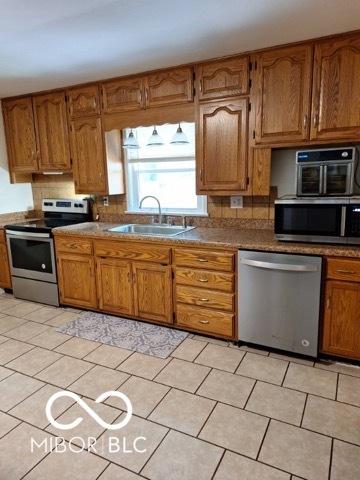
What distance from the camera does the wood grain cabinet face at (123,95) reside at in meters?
3.07

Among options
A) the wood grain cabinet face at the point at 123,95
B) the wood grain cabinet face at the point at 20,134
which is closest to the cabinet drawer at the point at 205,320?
the wood grain cabinet face at the point at 123,95

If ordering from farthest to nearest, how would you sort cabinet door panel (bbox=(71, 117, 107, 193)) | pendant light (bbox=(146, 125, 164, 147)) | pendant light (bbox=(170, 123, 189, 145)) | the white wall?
the white wall
cabinet door panel (bbox=(71, 117, 107, 193))
pendant light (bbox=(146, 125, 164, 147))
pendant light (bbox=(170, 123, 189, 145))

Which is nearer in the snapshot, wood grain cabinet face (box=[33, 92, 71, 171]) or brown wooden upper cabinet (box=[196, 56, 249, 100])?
brown wooden upper cabinet (box=[196, 56, 249, 100])

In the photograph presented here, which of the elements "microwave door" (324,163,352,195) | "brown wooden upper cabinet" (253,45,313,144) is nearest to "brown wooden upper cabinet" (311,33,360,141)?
"brown wooden upper cabinet" (253,45,313,144)

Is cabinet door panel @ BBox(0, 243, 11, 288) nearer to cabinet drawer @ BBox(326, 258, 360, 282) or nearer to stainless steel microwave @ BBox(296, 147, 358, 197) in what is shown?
stainless steel microwave @ BBox(296, 147, 358, 197)

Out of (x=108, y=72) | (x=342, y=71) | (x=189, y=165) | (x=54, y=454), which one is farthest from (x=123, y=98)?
(x=54, y=454)

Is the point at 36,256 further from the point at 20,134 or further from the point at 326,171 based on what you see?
the point at 326,171

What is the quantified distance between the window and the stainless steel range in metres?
0.67

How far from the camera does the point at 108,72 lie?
299 cm

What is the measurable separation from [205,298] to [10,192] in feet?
9.42

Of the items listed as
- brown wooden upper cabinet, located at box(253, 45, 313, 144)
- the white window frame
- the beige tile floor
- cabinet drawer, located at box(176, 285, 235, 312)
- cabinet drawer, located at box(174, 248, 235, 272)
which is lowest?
the beige tile floor

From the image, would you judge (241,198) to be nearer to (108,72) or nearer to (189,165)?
(189,165)

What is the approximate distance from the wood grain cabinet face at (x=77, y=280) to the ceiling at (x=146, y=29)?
5.66 ft

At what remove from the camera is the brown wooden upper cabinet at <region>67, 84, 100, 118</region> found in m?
3.30
